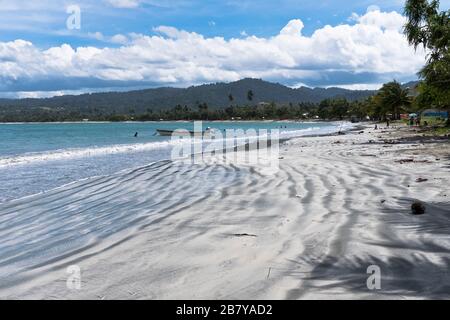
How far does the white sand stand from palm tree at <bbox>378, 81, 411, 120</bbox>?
8198 cm

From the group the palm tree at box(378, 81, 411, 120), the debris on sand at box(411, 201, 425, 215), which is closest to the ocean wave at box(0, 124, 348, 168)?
the debris on sand at box(411, 201, 425, 215)

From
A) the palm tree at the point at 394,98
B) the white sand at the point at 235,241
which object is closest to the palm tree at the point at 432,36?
the white sand at the point at 235,241

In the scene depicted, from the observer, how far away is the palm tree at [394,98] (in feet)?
289

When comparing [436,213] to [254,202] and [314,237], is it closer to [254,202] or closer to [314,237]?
[314,237]

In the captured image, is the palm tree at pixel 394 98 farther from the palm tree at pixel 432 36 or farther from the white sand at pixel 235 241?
the white sand at pixel 235 241

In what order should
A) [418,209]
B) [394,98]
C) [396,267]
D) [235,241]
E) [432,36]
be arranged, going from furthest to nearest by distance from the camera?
[394,98] → [432,36] → [418,209] → [235,241] → [396,267]

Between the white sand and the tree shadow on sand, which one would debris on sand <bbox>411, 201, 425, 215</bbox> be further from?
the tree shadow on sand

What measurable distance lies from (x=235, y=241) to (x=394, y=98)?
295 feet

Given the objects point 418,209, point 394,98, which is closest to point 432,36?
point 418,209

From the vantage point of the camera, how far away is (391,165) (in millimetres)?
15281

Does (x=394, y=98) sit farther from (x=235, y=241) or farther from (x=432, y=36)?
(x=235, y=241)

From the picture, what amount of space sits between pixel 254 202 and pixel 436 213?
359 centimetres

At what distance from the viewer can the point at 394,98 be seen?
292ft
